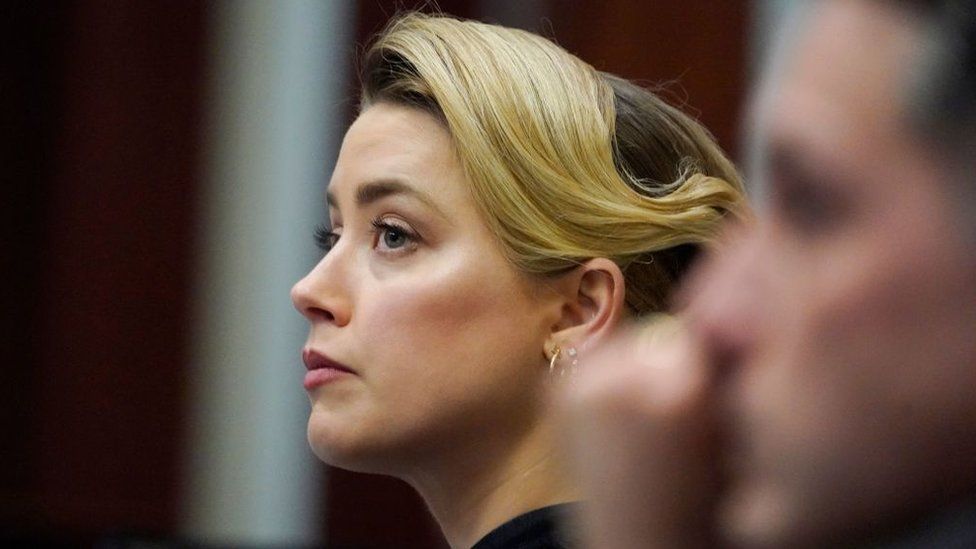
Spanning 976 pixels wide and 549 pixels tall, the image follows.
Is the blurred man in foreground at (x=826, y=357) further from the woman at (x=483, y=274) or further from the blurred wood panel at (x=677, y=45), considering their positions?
the blurred wood panel at (x=677, y=45)

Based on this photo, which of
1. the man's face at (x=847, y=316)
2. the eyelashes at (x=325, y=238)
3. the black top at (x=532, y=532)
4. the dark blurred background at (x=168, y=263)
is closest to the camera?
the man's face at (x=847, y=316)

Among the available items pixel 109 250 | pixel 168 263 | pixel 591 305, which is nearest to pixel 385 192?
pixel 591 305

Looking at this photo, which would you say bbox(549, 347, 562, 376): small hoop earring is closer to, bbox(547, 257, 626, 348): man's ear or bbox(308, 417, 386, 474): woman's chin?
bbox(547, 257, 626, 348): man's ear

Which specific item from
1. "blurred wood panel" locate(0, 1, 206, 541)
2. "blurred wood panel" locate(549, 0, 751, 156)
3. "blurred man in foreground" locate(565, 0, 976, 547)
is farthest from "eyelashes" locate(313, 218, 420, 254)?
"blurred wood panel" locate(0, 1, 206, 541)

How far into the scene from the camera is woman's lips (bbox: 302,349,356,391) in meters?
1.76

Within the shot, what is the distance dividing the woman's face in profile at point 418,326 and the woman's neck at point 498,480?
21 mm

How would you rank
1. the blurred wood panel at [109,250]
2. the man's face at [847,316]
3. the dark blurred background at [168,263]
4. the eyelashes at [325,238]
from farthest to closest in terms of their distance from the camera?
the blurred wood panel at [109,250] → the dark blurred background at [168,263] → the eyelashes at [325,238] → the man's face at [847,316]

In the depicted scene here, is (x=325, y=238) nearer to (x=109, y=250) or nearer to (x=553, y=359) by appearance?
(x=553, y=359)

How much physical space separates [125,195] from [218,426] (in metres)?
0.76

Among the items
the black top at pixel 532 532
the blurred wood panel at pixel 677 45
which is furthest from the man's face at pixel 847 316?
the blurred wood panel at pixel 677 45

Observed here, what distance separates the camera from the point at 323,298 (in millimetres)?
1777

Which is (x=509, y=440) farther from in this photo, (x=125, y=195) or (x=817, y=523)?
(x=125, y=195)

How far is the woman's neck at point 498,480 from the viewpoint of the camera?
5.84 feet

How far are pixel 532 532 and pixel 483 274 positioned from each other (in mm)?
301
